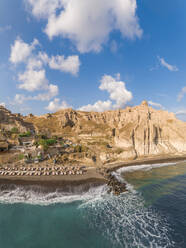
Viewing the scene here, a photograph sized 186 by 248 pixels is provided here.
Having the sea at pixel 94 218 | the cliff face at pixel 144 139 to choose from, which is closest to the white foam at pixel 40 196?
the sea at pixel 94 218

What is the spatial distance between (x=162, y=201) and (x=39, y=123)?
11521cm

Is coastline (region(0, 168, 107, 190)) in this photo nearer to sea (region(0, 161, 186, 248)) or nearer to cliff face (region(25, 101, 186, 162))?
sea (region(0, 161, 186, 248))

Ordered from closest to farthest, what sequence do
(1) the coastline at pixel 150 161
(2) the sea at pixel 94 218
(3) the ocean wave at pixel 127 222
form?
(2) the sea at pixel 94 218 → (3) the ocean wave at pixel 127 222 → (1) the coastline at pixel 150 161

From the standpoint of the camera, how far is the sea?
17578 millimetres

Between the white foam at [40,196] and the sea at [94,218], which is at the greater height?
the white foam at [40,196]

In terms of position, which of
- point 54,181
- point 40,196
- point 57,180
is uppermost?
point 57,180

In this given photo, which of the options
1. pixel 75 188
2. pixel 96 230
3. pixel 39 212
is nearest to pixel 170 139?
pixel 75 188

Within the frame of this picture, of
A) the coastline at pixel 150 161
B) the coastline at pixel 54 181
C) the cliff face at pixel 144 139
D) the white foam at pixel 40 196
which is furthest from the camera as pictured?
the cliff face at pixel 144 139

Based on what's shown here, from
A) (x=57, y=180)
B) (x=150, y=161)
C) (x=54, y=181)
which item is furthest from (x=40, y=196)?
(x=150, y=161)

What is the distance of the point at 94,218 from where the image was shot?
72.7ft

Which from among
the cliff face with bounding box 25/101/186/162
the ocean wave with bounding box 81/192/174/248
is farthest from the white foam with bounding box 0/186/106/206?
the cliff face with bounding box 25/101/186/162

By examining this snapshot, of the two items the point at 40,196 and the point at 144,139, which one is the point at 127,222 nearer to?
the point at 40,196

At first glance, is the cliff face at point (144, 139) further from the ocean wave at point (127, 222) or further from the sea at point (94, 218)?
the ocean wave at point (127, 222)

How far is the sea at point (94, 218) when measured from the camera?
17.6m
